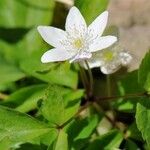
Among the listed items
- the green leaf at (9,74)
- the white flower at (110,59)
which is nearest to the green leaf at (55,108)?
the white flower at (110,59)

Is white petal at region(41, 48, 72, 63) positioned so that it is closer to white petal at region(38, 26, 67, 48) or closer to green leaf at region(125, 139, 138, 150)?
white petal at region(38, 26, 67, 48)

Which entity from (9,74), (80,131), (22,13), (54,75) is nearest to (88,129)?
(80,131)

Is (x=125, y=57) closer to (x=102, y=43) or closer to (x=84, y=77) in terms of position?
(x=84, y=77)

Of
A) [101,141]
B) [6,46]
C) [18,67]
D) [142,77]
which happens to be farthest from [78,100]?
[6,46]

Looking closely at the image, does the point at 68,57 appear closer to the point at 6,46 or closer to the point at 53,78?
the point at 53,78

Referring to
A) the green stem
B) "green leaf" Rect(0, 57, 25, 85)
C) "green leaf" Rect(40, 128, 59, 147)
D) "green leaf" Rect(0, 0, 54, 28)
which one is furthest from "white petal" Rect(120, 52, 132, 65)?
"green leaf" Rect(0, 0, 54, 28)

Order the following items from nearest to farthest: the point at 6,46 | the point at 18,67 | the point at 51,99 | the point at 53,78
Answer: the point at 51,99 < the point at 53,78 < the point at 18,67 < the point at 6,46

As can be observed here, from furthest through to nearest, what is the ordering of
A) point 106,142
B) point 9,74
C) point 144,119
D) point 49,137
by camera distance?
1. point 9,74
2. point 106,142
3. point 49,137
4. point 144,119
